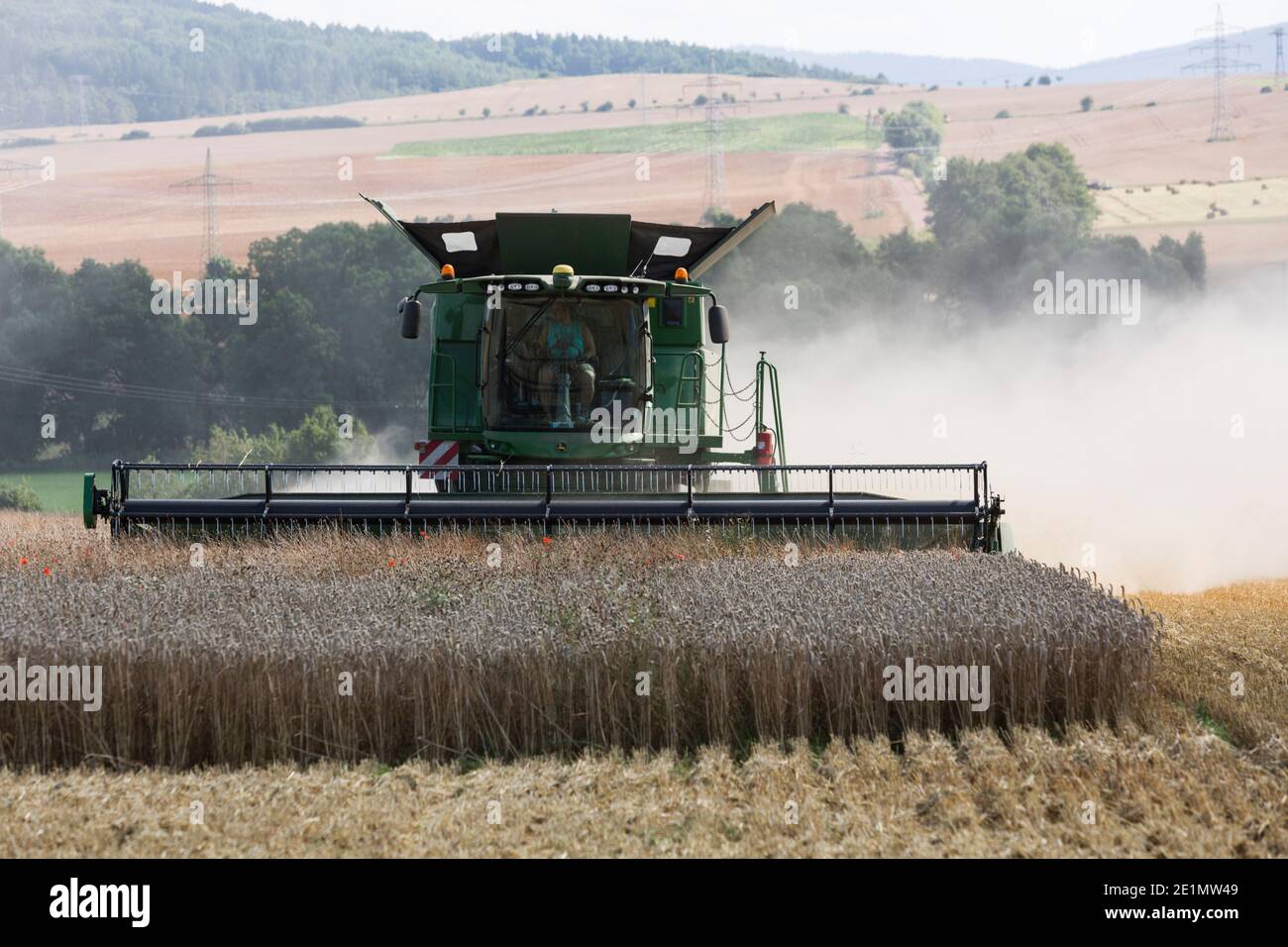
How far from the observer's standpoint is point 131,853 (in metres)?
5.54

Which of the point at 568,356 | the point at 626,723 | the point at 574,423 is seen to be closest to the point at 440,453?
the point at 574,423

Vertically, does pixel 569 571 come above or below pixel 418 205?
below

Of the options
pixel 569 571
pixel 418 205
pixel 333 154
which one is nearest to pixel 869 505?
pixel 569 571

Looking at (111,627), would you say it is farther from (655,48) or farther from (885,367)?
(655,48)

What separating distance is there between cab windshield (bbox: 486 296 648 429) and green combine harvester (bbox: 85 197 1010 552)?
1 cm

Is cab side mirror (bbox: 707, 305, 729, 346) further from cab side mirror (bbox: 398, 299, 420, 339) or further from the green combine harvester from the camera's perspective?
cab side mirror (bbox: 398, 299, 420, 339)

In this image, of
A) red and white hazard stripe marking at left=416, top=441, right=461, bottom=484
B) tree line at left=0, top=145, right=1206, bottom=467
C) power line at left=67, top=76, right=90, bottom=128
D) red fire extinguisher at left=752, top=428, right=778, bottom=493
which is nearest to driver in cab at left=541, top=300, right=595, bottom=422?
red and white hazard stripe marking at left=416, top=441, right=461, bottom=484

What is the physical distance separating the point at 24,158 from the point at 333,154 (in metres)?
21.9

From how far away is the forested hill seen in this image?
126 m

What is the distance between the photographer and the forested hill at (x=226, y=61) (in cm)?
12644

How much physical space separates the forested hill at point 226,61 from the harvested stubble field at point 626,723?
116 metres

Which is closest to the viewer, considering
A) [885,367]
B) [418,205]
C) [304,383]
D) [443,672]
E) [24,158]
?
[443,672]

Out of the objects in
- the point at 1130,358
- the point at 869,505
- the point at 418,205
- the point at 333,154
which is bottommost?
the point at 869,505

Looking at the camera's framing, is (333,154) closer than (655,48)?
Yes
